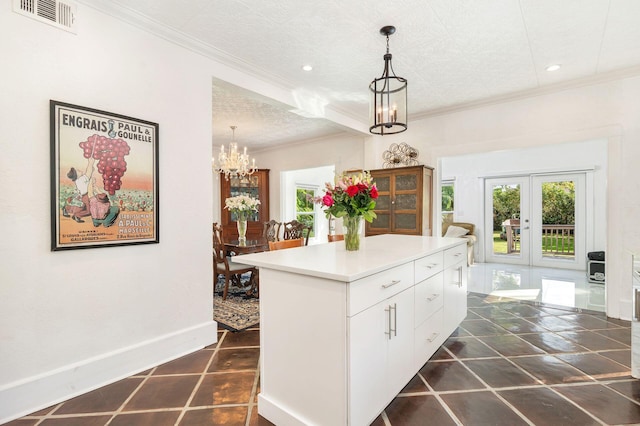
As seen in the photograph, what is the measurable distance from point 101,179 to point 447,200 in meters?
7.49

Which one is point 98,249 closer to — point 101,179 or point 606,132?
point 101,179

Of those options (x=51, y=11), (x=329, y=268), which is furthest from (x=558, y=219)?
(x=51, y=11)

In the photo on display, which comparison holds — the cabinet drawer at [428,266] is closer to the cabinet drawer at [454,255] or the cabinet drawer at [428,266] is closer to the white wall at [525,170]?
the cabinet drawer at [454,255]

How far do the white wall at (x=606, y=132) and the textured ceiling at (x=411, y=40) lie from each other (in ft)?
0.63

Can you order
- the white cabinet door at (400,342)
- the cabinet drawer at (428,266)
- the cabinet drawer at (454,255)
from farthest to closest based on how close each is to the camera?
the cabinet drawer at (454,255), the cabinet drawer at (428,266), the white cabinet door at (400,342)

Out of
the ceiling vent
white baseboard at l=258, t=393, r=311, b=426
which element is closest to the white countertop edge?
white baseboard at l=258, t=393, r=311, b=426

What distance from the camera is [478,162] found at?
7.00m

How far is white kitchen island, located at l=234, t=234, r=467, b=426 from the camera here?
1397mm

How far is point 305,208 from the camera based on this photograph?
8.04 meters

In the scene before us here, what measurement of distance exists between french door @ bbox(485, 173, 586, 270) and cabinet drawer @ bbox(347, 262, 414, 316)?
5.99 metres

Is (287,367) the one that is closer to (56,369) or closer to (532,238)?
(56,369)

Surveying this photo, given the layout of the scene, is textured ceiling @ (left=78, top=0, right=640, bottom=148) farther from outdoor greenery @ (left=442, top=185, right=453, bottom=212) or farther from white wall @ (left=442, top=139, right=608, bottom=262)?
outdoor greenery @ (left=442, top=185, right=453, bottom=212)

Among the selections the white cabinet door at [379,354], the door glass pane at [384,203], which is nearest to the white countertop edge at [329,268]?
the white cabinet door at [379,354]

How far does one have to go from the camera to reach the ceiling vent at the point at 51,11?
5.79 ft
